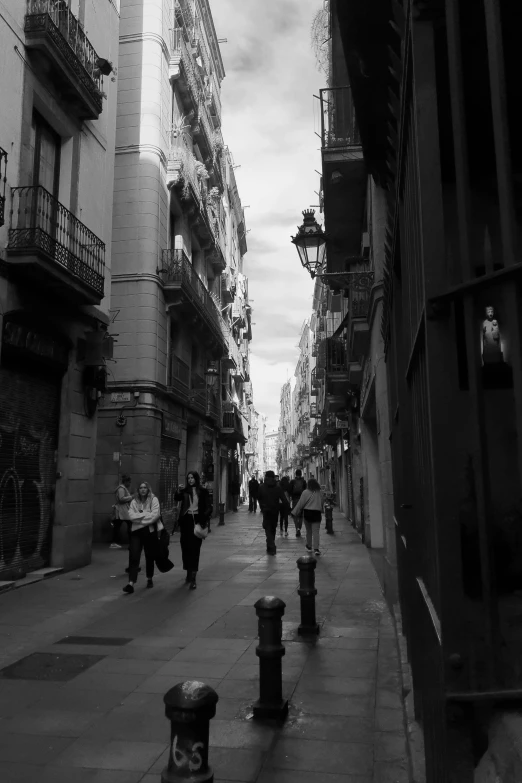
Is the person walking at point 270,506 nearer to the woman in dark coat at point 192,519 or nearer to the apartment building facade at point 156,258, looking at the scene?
the apartment building facade at point 156,258

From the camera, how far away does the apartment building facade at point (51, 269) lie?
1021 cm

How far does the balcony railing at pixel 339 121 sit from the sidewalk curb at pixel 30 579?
29.5 ft

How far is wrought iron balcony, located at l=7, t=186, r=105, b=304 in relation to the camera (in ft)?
32.9

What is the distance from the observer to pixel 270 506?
49.0 feet

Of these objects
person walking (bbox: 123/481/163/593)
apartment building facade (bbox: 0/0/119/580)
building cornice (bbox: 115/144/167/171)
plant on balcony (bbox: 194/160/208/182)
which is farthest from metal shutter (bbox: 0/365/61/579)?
plant on balcony (bbox: 194/160/208/182)

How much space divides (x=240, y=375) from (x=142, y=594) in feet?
113

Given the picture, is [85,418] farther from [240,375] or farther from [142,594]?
[240,375]

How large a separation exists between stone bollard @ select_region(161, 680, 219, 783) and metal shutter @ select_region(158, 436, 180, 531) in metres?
17.0

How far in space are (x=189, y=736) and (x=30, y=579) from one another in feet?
30.1

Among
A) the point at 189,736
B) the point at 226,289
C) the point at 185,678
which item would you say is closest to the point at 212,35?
the point at 226,289

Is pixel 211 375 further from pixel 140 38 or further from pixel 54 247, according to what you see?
pixel 54 247

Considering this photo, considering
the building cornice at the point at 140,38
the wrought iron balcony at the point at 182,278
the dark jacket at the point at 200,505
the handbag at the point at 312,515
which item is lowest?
the handbag at the point at 312,515

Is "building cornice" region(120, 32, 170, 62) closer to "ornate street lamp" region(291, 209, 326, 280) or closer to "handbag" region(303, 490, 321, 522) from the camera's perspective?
"ornate street lamp" region(291, 209, 326, 280)

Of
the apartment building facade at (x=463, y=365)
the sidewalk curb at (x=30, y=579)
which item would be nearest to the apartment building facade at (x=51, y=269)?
the sidewalk curb at (x=30, y=579)
